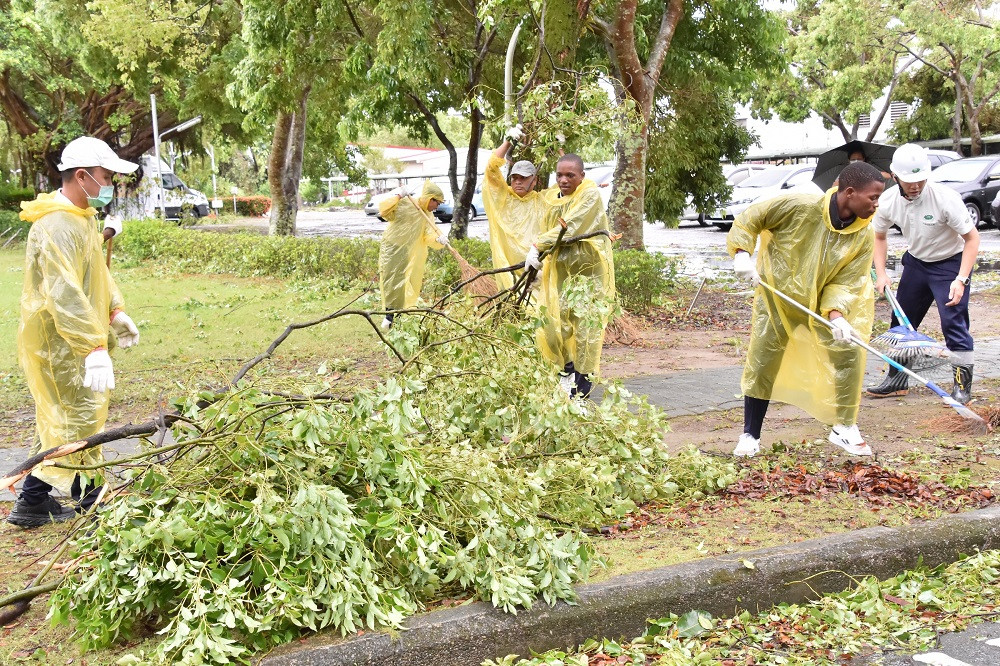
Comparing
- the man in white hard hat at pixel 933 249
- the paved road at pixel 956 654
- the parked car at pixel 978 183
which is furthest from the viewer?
the parked car at pixel 978 183

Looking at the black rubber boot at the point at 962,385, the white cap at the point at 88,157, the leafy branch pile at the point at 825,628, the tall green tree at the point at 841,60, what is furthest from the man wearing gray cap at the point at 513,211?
the tall green tree at the point at 841,60

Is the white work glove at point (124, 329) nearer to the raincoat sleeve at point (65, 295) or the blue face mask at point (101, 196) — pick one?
the raincoat sleeve at point (65, 295)

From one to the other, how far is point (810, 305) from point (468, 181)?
7879mm

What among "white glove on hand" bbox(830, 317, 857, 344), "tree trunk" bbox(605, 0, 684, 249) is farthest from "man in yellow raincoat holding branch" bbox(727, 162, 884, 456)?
"tree trunk" bbox(605, 0, 684, 249)

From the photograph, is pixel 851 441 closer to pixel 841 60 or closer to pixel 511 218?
pixel 511 218

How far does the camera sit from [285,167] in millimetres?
17922

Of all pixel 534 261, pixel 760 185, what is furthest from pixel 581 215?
pixel 760 185

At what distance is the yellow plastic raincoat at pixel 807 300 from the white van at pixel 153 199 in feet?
69.7

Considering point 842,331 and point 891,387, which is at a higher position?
point 842,331

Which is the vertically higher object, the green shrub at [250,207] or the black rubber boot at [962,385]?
the green shrub at [250,207]

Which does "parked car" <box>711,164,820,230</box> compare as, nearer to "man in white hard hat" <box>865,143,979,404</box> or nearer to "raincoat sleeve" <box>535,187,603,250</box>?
"man in white hard hat" <box>865,143,979,404</box>

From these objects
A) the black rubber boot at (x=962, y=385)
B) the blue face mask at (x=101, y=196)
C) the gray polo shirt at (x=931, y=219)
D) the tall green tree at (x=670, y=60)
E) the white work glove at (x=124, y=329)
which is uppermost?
the tall green tree at (x=670, y=60)

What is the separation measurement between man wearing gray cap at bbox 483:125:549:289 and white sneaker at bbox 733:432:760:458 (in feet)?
8.32

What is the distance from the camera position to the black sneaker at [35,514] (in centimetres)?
452
